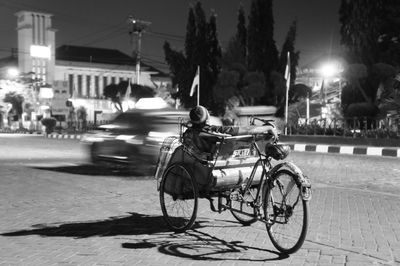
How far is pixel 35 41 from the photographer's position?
87500 millimetres

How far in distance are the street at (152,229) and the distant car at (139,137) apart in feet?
2.61

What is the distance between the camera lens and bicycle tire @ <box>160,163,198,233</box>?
573 centimetres

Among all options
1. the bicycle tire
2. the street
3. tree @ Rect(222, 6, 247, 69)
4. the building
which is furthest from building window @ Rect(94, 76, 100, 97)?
the bicycle tire

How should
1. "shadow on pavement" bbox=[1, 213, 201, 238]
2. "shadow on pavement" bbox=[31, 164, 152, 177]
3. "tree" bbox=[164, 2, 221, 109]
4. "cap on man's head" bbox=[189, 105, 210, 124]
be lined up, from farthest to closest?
"tree" bbox=[164, 2, 221, 109] < "shadow on pavement" bbox=[31, 164, 152, 177] < "shadow on pavement" bbox=[1, 213, 201, 238] < "cap on man's head" bbox=[189, 105, 210, 124]

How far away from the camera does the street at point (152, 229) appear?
15.9 ft

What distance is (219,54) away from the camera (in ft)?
153

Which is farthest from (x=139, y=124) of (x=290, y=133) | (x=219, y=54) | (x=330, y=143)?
(x=219, y=54)

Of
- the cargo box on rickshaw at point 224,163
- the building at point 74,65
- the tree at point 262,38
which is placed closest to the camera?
the cargo box on rickshaw at point 224,163

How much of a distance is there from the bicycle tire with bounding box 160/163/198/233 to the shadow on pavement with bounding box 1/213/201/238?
18 cm

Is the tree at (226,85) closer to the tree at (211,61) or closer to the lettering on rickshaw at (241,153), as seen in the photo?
the tree at (211,61)

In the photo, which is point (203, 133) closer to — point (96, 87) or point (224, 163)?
point (224, 163)

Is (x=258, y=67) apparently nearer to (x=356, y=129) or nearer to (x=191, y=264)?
(x=356, y=129)

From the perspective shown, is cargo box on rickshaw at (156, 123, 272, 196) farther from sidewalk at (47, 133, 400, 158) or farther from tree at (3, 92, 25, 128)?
tree at (3, 92, 25, 128)

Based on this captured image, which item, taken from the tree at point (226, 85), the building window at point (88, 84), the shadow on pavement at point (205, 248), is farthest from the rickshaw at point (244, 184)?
the building window at point (88, 84)
